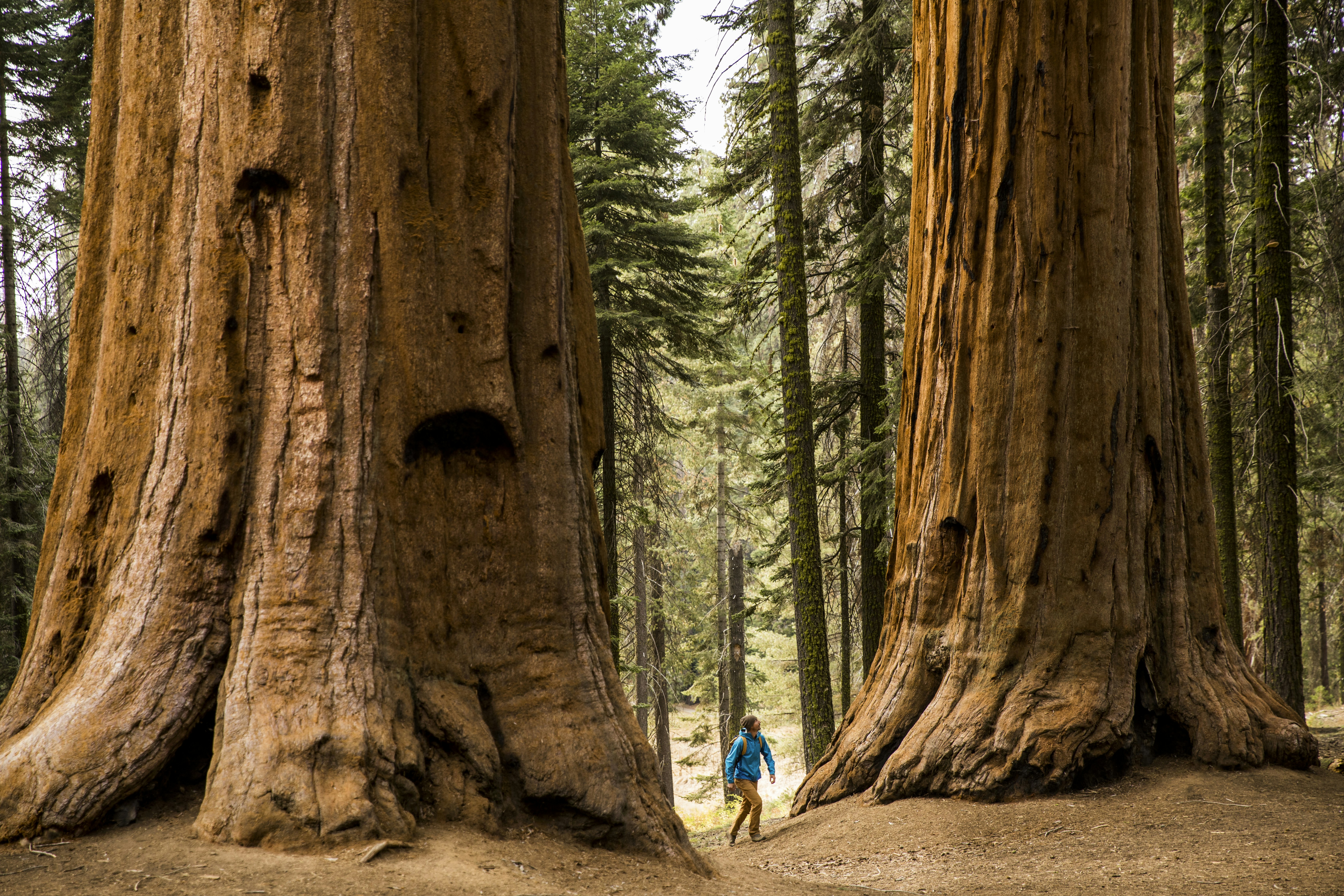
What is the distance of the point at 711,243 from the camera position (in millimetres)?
19547

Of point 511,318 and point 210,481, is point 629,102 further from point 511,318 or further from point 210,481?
point 210,481

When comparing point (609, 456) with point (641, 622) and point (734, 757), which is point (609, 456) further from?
point (641, 622)

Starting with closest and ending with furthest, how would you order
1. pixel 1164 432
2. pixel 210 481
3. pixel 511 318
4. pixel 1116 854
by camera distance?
pixel 210 481 < pixel 511 318 < pixel 1116 854 < pixel 1164 432

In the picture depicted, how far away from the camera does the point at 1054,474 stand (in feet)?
20.1

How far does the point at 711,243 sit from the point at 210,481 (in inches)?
677

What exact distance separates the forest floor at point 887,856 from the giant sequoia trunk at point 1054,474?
33 cm

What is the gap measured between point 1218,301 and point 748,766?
808 cm

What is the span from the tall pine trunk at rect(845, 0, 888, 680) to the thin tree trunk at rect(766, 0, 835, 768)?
6.55 ft

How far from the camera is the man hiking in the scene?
318 inches

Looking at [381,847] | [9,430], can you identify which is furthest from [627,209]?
[381,847]

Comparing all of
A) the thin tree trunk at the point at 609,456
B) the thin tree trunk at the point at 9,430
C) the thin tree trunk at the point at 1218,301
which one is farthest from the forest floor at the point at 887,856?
the thin tree trunk at the point at 9,430

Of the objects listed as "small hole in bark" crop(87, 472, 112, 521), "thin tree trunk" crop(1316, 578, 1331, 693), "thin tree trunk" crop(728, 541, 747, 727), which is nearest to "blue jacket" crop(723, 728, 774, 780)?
"small hole in bark" crop(87, 472, 112, 521)

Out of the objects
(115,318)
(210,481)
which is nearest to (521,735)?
(210,481)

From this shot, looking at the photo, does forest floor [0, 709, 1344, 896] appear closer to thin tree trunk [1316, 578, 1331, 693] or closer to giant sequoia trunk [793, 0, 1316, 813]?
giant sequoia trunk [793, 0, 1316, 813]
